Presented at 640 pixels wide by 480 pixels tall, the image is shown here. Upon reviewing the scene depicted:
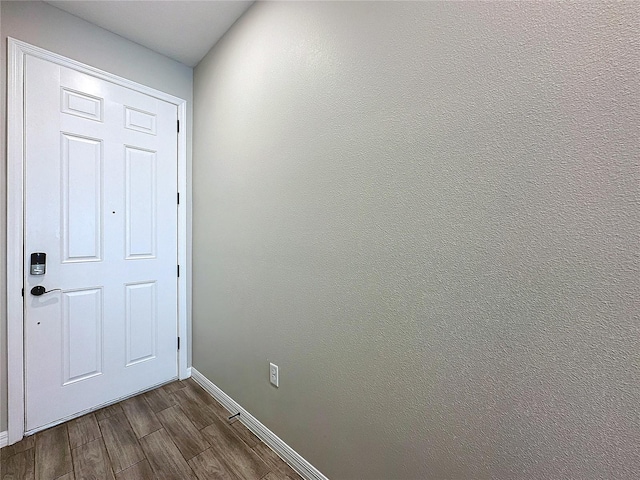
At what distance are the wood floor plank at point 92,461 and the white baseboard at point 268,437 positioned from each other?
2.22 feet

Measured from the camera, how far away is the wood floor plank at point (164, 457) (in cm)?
139

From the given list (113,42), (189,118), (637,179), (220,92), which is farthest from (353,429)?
(113,42)

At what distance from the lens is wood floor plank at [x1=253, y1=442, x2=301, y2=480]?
140 cm

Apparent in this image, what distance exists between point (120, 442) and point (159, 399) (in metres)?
0.42

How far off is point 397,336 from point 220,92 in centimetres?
207

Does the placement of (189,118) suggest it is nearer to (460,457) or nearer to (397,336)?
(397,336)

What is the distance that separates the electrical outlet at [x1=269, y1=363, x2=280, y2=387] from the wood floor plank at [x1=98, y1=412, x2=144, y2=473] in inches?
32.4

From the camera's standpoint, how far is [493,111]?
2.63ft

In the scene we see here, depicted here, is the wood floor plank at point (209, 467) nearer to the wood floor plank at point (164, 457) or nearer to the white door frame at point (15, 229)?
the wood floor plank at point (164, 457)

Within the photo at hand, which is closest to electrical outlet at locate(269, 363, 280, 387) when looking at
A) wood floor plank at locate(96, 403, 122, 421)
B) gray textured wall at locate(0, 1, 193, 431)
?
wood floor plank at locate(96, 403, 122, 421)

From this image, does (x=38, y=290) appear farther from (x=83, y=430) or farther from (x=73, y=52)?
(x=73, y=52)

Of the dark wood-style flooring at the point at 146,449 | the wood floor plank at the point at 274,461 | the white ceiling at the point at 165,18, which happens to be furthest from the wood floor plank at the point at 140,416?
the white ceiling at the point at 165,18

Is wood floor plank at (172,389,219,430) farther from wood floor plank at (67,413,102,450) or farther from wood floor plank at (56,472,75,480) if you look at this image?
wood floor plank at (56,472,75,480)

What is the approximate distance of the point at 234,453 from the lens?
152cm
